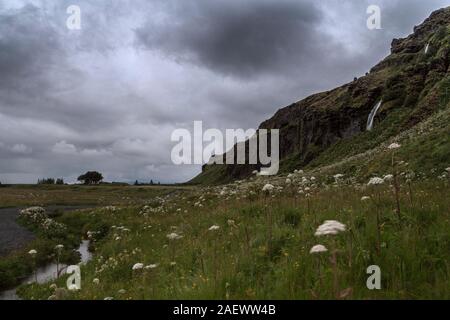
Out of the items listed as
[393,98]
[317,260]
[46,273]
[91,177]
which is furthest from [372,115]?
[91,177]

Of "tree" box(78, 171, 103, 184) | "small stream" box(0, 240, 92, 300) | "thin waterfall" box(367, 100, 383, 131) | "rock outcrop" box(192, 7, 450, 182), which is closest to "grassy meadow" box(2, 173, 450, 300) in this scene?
"small stream" box(0, 240, 92, 300)

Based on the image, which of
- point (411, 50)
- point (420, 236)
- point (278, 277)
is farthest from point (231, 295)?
point (411, 50)

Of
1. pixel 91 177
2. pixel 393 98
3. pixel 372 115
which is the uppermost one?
pixel 393 98

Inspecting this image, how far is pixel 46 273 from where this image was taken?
18062 millimetres

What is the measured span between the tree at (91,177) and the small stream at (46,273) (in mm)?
152369

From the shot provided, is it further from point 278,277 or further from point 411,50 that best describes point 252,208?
point 411,50

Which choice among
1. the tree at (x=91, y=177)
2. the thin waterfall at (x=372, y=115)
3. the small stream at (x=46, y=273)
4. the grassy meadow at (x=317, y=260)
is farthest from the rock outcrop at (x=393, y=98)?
the tree at (x=91, y=177)

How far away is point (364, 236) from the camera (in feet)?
24.8

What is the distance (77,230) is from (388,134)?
37290 millimetres

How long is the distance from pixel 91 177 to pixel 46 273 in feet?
536

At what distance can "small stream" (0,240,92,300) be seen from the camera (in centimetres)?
1453

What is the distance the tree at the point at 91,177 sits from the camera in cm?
17262

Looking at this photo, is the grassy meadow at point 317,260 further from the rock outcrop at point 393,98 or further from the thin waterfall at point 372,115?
the thin waterfall at point 372,115

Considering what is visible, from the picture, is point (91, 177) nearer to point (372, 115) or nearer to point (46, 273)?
point (372, 115)
